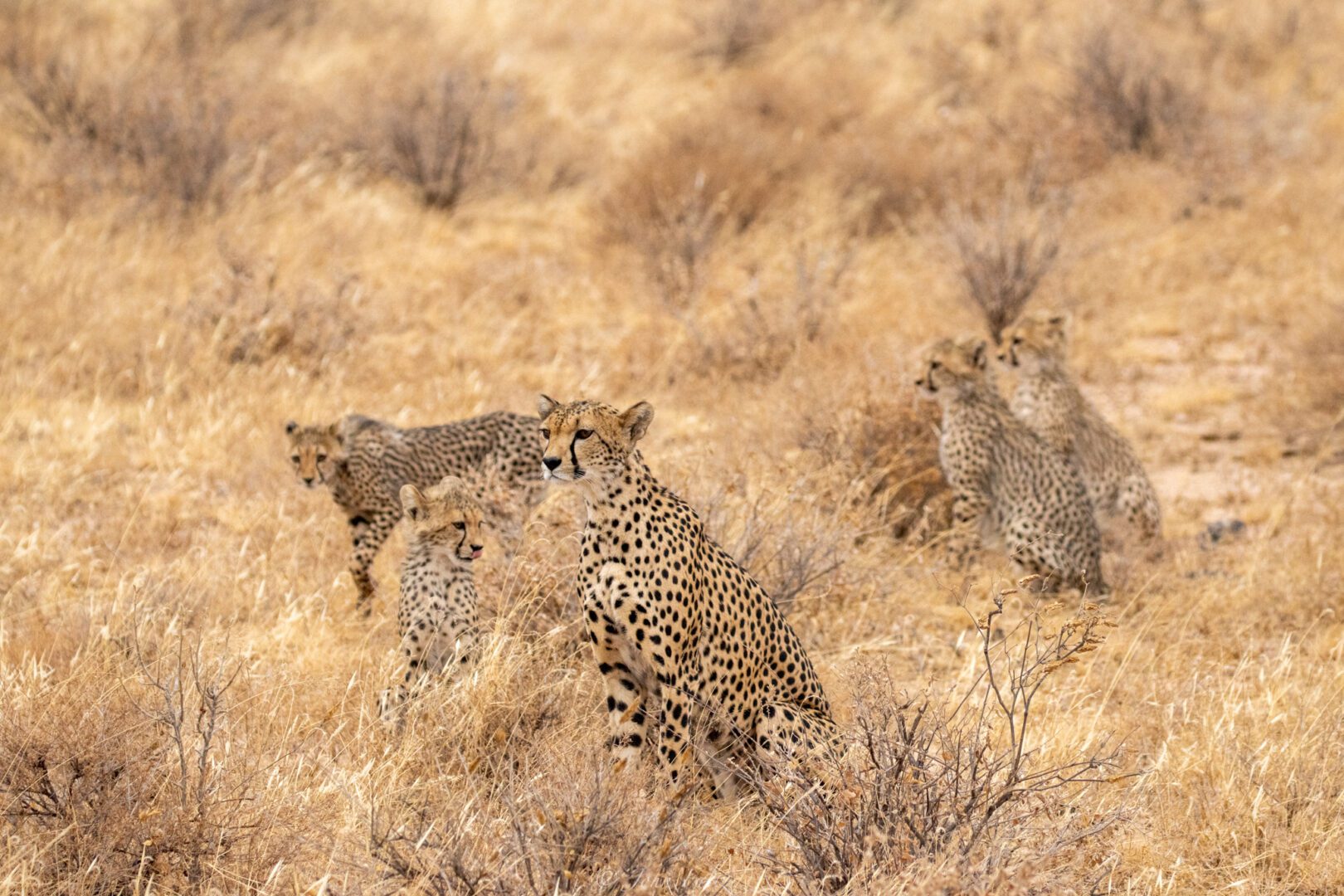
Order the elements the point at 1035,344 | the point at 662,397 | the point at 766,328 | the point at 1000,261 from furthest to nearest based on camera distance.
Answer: the point at 1000,261, the point at 766,328, the point at 662,397, the point at 1035,344

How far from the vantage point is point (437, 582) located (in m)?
4.42

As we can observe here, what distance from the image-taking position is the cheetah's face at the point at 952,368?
19.7 ft

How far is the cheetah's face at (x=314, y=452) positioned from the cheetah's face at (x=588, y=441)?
1.85 meters

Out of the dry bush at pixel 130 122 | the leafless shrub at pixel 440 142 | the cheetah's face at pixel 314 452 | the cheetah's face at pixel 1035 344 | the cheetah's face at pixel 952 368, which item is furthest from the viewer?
the leafless shrub at pixel 440 142

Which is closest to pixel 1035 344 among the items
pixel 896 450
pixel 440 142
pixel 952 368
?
pixel 952 368

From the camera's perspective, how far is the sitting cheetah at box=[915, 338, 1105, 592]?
5.64 meters

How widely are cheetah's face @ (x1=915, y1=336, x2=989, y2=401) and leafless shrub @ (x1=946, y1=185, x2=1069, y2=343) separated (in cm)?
218

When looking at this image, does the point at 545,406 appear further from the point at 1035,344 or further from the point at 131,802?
the point at 1035,344

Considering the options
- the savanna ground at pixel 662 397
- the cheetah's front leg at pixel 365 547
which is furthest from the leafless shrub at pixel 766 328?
the cheetah's front leg at pixel 365 547

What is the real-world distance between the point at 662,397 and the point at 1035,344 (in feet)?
5.95

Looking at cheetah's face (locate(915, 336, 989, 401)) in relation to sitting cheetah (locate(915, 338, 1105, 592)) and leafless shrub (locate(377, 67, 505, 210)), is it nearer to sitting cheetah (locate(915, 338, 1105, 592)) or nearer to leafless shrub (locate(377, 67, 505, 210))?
sitting cheetah (locate(915, 338, 1105, 592))

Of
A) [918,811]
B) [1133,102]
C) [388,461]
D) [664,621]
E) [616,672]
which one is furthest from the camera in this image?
[1133,102]

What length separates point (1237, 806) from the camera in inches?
152

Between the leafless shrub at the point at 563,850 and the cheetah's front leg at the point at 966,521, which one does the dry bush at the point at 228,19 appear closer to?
the cheetah's front leg at the point at 966,521
